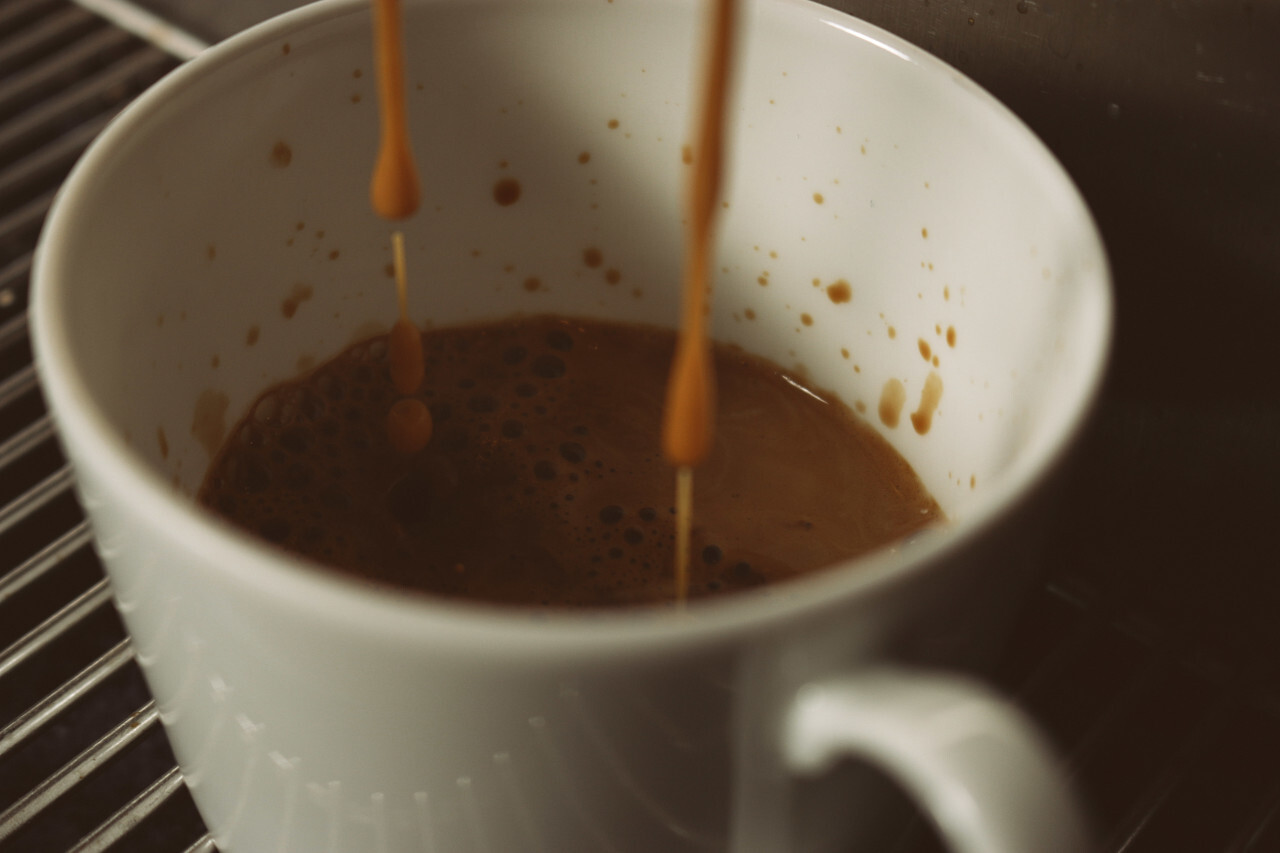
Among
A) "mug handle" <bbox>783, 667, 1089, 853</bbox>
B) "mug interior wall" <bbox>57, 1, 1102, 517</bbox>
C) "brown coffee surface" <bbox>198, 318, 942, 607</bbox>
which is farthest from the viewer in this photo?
"brown coffee surface" <bbox>198, 318, 942, 607</bbox>

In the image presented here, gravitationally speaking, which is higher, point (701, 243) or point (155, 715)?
point (701, 243)

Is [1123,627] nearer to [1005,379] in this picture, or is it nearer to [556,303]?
[1005,379]

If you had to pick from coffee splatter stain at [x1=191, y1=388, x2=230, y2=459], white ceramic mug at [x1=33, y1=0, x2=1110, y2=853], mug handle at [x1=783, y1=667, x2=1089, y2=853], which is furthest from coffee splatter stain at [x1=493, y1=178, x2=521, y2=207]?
mug handle at [x1=783, y1=667, x2=1089, y2=853]

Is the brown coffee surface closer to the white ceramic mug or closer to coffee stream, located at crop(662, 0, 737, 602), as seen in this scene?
the white ceramic mug

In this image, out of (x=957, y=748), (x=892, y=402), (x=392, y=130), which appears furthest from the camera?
(x=892, y=402)

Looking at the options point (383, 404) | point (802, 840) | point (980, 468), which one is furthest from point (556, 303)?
point (802, 840)

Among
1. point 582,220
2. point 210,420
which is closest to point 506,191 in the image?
point 582,220

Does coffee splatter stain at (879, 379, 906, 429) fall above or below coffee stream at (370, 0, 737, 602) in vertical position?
below

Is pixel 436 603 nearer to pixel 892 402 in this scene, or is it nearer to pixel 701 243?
pixel 701 243
